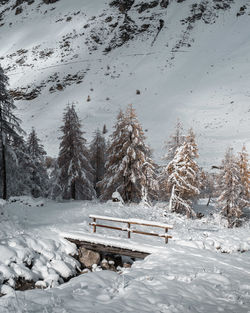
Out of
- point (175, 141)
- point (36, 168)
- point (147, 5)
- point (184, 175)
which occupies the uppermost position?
point (147, 5)

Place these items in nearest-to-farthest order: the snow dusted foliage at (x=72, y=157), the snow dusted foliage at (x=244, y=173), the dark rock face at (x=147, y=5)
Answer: the snow dusted foliage at (x=72, y=157) < the snow dusted foliage at (x=244, y=173) < the dark rock face at (x=147, y=5)

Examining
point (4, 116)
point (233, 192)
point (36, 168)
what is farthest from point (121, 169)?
point (233, 192)

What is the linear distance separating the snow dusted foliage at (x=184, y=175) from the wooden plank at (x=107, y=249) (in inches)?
492

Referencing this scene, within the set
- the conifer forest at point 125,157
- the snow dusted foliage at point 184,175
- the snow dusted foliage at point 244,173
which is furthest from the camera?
the snow dusted foliage at point 244,173

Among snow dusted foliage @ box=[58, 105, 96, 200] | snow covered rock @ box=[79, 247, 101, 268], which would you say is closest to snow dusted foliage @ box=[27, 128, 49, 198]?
snow dusted foliage @ box=[58, 105, 96, 200]

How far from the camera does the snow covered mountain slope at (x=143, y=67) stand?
47.2 meters

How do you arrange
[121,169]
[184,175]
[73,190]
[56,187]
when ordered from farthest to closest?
[56,187] → [73,190] → [184,175] → [121,169]

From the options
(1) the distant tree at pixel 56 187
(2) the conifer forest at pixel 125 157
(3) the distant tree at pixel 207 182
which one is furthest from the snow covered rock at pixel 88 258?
(3) the distant tree at pixel 207 182

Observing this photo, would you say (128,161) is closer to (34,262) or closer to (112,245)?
(112,245)

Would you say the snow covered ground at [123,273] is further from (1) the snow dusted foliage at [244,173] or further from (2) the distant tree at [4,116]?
(1) the snow dusted foliage at [244,173]

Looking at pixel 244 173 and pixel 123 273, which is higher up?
pixel 244 173

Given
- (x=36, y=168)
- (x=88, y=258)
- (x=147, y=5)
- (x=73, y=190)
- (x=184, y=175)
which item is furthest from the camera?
(x=147, y=5)

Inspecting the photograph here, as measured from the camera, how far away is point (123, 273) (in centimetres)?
806

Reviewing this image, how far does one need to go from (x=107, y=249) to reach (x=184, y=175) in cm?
1384
